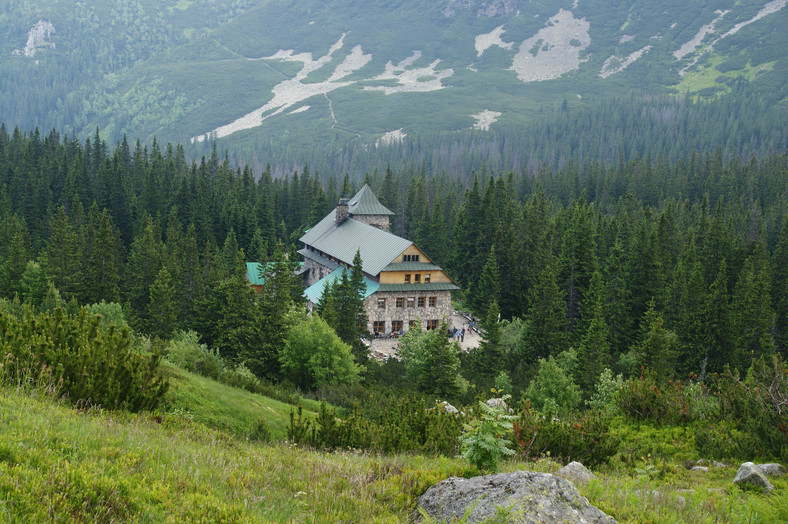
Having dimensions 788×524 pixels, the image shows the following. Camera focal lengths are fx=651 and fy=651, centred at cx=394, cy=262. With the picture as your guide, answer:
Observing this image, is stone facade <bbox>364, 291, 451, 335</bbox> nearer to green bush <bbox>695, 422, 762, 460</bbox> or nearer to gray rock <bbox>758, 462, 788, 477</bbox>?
green bush <bbox>695, 422, 762, 460</bbox>

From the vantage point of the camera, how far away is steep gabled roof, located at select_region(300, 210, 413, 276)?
74.9 metres

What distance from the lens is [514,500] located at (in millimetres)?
8945

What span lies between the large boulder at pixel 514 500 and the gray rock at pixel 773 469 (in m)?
7.96

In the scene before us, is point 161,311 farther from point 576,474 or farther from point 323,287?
point 576,474

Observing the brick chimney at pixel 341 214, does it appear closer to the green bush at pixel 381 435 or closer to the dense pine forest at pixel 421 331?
the dense pine forest at pixel 421 331

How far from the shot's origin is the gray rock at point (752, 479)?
14.0m

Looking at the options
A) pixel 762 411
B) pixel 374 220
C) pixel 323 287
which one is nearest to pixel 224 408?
pixel 762 411

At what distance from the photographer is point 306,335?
125ft

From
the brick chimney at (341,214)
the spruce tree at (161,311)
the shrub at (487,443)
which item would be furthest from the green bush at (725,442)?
the brick chimney at (341,214)

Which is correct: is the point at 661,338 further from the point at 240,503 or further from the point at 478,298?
the point at 240,503

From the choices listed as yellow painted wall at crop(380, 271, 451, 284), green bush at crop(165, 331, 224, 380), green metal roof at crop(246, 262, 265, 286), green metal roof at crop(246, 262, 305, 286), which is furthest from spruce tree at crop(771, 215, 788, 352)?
green metal roof at crop(246, 262, 265, 286)

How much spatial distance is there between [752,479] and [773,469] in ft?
5.01

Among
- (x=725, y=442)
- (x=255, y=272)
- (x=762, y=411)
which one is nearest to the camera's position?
(x=762, y=411)

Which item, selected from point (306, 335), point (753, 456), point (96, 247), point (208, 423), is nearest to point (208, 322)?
point (306, 335)
